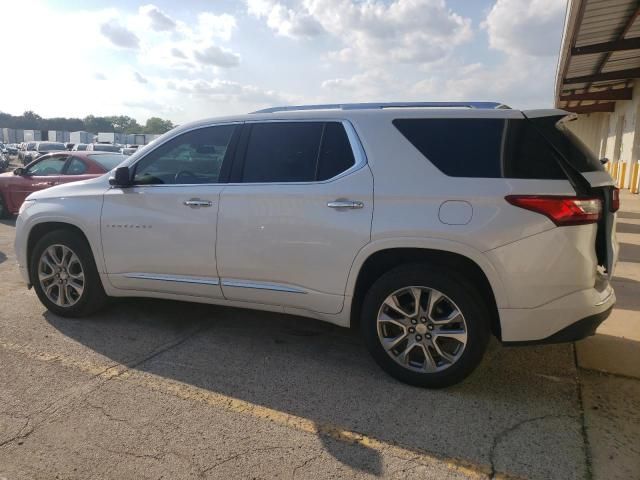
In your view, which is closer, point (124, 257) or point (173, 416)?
point (173, 416)

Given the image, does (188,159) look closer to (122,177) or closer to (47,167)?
(122,177)

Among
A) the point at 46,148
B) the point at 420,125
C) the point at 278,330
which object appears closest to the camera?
the point at 420,125

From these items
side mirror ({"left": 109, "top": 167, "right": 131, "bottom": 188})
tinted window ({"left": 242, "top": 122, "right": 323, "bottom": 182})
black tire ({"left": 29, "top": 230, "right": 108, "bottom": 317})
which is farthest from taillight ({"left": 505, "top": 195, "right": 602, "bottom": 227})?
black tire ({"left": 29, "top": 230, "right": 108, "bottom": 317})

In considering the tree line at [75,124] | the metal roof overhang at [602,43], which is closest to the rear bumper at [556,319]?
the metal roof overhang at [602,43]

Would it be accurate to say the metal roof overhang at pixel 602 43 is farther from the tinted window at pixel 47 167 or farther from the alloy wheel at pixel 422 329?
the tinted window at pixel 47 167

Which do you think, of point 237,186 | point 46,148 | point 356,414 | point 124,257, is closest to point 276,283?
point 237,186

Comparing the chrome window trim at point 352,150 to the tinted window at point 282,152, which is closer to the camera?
the chrome window trim at point 352,150

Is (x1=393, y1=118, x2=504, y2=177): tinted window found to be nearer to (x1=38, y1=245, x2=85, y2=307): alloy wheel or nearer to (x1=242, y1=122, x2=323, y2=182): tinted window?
(x1=242, y1=122, x2=323, y2=182): tinted window

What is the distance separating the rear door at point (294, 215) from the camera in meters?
3.49

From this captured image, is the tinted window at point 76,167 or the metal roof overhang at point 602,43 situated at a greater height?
the metal roof overhang at point 602,43

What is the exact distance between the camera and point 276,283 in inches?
148

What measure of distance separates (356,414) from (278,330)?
154cm

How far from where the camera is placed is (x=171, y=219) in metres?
4.08

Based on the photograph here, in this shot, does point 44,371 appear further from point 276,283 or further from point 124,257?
point 276,283
